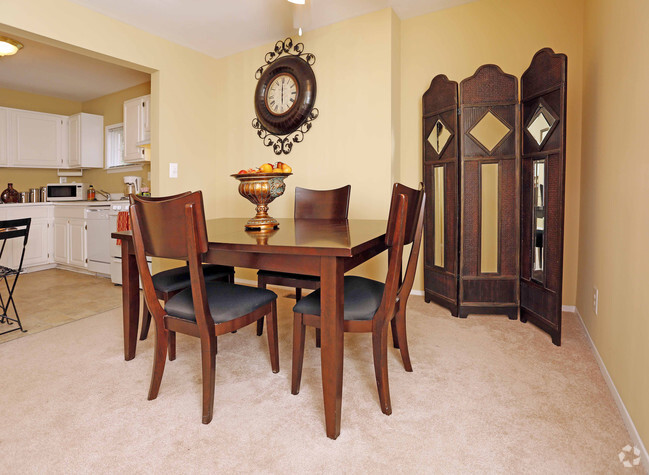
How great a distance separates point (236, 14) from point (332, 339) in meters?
3.05

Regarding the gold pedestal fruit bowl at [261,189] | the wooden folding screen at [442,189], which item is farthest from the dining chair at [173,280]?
the wooden folding screen at [442,189]

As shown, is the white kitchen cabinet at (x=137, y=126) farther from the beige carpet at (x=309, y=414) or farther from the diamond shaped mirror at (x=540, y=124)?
the diamond shaped mirror at (x=540, y=124)

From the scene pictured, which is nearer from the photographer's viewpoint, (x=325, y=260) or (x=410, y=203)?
(x=325, y=260)

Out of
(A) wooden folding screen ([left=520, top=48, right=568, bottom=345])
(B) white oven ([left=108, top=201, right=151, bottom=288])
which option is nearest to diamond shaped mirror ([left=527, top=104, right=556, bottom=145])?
(A) wooden folding screen ([left=520, top=48, right=568, bottom=345])

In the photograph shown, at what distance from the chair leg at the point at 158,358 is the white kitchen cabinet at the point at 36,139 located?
4.79 metres

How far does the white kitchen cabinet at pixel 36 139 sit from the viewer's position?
497 cm

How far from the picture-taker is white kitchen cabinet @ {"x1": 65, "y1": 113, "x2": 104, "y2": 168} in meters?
5.32

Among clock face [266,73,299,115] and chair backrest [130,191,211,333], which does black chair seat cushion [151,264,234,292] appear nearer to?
chair backrest [130,191,211,333]

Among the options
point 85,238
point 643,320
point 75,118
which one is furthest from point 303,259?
point 75,118

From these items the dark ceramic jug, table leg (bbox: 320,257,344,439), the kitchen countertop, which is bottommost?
table leg (bbox: 320,257,344,439)

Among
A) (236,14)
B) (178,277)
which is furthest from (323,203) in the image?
(236,14)

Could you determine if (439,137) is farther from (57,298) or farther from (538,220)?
(57,298)

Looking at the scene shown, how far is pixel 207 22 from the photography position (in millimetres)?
3461

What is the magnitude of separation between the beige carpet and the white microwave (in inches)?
140
